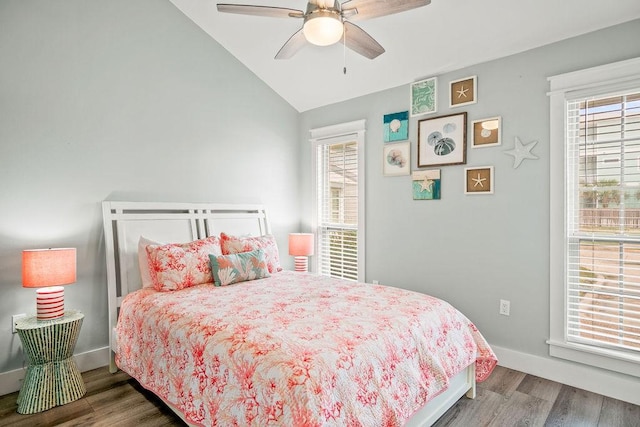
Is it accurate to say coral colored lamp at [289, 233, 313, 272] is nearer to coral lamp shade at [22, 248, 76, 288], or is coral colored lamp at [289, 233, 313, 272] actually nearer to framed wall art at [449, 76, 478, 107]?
framed wall art at [449, 76, 478, 107]

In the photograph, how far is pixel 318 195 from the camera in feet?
14.8

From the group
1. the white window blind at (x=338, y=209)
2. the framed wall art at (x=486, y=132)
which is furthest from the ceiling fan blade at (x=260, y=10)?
the white window blind at (x=338, y=209)

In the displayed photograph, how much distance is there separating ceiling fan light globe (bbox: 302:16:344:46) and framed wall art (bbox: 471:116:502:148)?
1669 millimetres

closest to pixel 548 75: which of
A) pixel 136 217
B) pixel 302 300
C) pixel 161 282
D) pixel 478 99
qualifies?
pixel 478 99

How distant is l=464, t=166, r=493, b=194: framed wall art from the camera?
10.1ft

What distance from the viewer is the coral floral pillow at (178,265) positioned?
2.78 metres

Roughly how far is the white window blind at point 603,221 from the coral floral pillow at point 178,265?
2847 mm

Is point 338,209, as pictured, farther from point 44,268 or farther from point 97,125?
point 44,268

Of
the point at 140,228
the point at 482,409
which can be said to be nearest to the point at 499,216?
the point at 482,409

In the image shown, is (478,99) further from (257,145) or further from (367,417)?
(367,417)

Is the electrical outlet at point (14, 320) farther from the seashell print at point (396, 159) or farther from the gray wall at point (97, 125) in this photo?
the seashell print at point (396, 159)

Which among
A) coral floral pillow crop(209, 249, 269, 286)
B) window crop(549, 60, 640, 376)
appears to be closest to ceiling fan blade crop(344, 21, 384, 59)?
window crop(549, 60, 640, 376)

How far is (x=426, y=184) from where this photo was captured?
3.47m

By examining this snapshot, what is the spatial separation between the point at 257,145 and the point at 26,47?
217 cm
